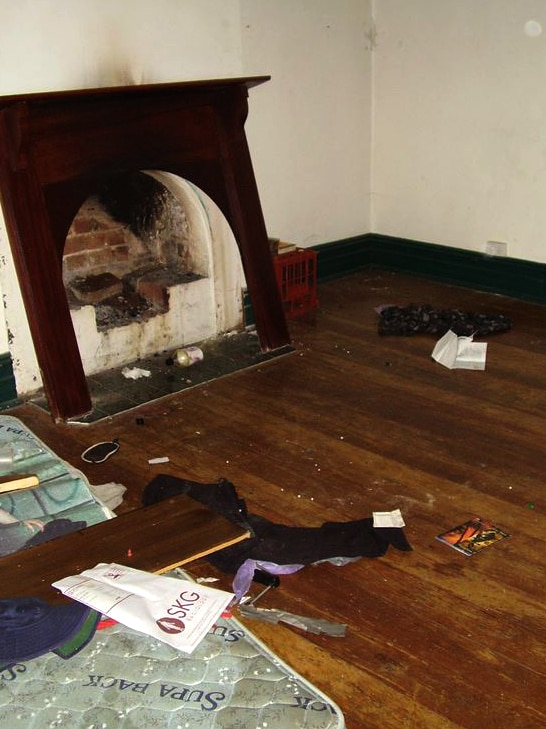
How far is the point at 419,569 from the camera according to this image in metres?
2.47

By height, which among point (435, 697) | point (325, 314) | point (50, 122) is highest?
point (50, 122)

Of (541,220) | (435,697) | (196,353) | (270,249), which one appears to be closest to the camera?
(435,697)

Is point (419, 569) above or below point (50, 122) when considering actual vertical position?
below

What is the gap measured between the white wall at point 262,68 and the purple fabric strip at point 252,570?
69.2 inches

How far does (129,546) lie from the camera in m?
2.46

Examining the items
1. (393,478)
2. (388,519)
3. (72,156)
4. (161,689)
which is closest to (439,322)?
(393,478)

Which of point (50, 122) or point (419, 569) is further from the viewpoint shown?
point (50, 122)

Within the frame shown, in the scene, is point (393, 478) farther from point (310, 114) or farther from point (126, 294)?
point (310, 114)

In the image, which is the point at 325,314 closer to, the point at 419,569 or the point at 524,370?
the point at 524,370

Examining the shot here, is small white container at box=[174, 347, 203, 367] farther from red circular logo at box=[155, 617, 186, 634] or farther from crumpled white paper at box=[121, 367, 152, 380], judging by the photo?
red circular logo at box=[155, 617, 186, 634]

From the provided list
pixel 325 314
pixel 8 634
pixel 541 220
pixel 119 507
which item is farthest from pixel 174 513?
pixel 541 220

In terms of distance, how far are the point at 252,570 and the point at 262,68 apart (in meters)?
3.14

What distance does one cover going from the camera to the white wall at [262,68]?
3.47 meters

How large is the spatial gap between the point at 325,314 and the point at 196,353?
3.26 ft
